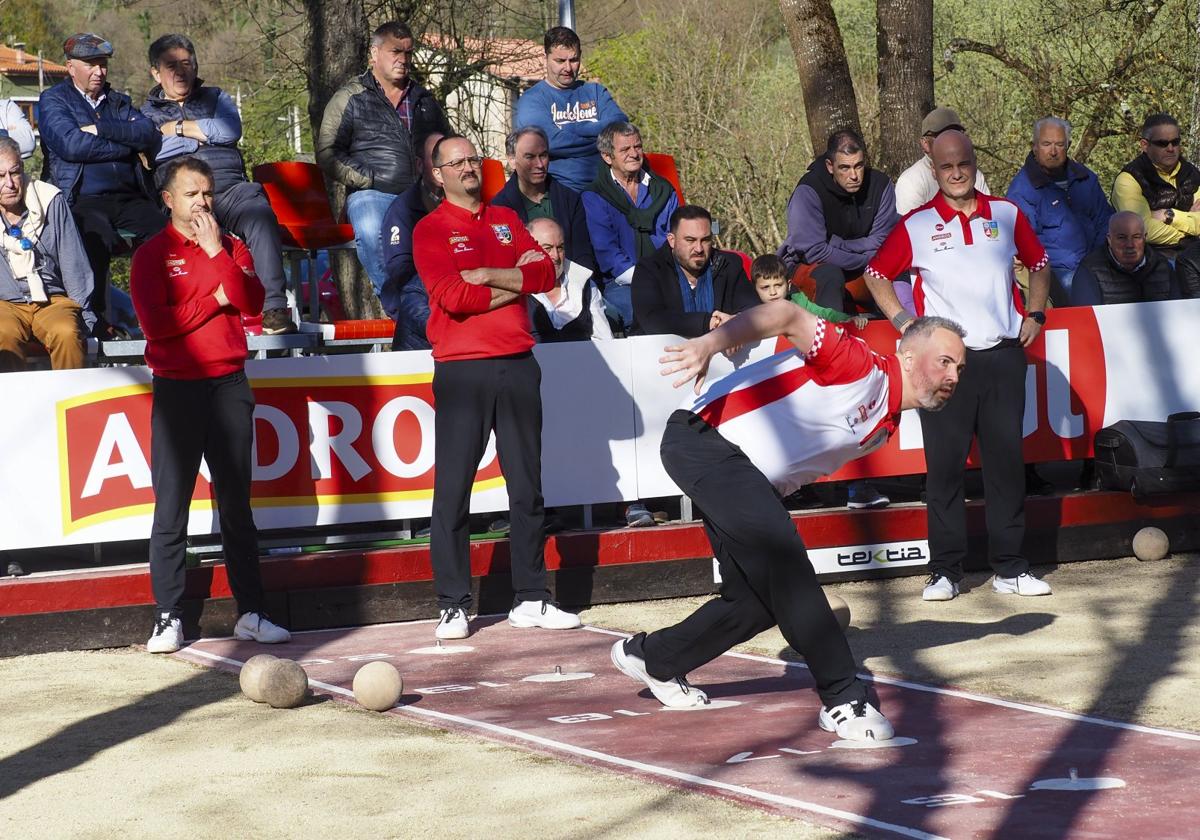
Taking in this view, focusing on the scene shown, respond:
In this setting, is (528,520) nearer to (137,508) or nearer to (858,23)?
(137,508)

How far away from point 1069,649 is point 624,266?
4071 mm

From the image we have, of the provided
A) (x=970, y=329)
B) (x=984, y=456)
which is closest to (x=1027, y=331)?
(x=970, y=329)

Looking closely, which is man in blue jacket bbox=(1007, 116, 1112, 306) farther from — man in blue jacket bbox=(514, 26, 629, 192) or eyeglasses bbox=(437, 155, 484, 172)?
eyeglasses bbox=(437, 155, 484, 172)

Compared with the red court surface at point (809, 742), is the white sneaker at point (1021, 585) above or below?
above

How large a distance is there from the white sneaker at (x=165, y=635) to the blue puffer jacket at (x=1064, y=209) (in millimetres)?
6356

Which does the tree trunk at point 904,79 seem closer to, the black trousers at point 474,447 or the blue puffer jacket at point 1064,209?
the blue puffer jacket at point 1064,209

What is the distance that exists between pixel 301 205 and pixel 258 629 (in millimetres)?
5200

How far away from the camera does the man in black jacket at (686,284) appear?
9.77 meters

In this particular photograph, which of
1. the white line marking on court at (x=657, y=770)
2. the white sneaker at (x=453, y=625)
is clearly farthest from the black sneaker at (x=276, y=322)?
the white line marking on court at (x=657, y=770)

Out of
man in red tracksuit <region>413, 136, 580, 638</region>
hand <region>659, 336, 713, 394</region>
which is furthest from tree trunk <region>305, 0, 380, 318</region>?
hand <region>659, 336, 713, 394</region>

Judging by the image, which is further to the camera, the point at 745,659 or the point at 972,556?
the point at 972,556

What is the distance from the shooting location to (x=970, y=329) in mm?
9117

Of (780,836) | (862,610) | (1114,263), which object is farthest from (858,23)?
(780,836)

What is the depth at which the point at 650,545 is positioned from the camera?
31.9 ft
